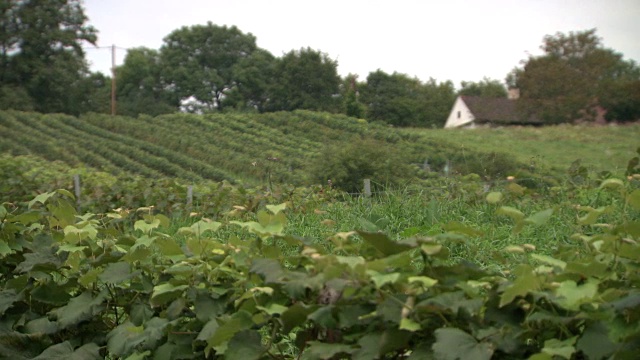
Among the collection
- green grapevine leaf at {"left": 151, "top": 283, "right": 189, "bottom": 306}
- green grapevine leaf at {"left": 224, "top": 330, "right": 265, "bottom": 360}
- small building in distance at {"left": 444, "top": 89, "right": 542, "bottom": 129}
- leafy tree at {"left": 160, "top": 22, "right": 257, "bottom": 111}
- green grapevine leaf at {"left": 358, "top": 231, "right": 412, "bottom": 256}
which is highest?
leafy tree at {"left": 160, "top": 22, "right": 257, "bottom": 111}

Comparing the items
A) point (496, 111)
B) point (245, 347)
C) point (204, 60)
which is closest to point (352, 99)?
point (496, 111)

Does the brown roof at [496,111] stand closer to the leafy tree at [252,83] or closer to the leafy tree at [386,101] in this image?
the leafy tree at [386,101]

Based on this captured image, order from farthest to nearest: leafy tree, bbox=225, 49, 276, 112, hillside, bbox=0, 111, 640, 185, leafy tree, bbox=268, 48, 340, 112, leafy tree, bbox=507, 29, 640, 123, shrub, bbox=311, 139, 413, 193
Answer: leafy tree, bbox=225, 49, 276, 112 < leafy tree, bbox=268, 48, 340, 112 < hillside, bbox=0, 111, 640, 185 < leafy tree, bbox=507, 29, 640, 123 < shrub, bbox=311, 139, 413, 193

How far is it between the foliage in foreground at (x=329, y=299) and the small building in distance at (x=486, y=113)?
1119 inches

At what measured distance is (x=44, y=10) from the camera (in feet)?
121

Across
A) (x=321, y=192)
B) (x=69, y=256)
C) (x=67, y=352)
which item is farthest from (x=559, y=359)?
(x=321, y=192)

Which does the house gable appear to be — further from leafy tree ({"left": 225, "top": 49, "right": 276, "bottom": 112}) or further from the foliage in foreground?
the foliage in foreground

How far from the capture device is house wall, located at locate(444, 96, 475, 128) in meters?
36.3

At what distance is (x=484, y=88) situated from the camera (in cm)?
4903

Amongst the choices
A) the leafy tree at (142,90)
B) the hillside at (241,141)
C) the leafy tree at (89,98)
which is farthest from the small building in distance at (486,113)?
the leafy tree at (89,98)

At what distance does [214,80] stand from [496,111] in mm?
13643

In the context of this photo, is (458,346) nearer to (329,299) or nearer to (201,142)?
(329,299)

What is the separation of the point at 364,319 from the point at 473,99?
38.4 meters

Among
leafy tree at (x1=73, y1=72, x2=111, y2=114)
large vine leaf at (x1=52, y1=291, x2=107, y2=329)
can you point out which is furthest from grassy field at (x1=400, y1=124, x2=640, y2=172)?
large vine leaf at (x1=52, y1=291, x2=107, y2=329)
